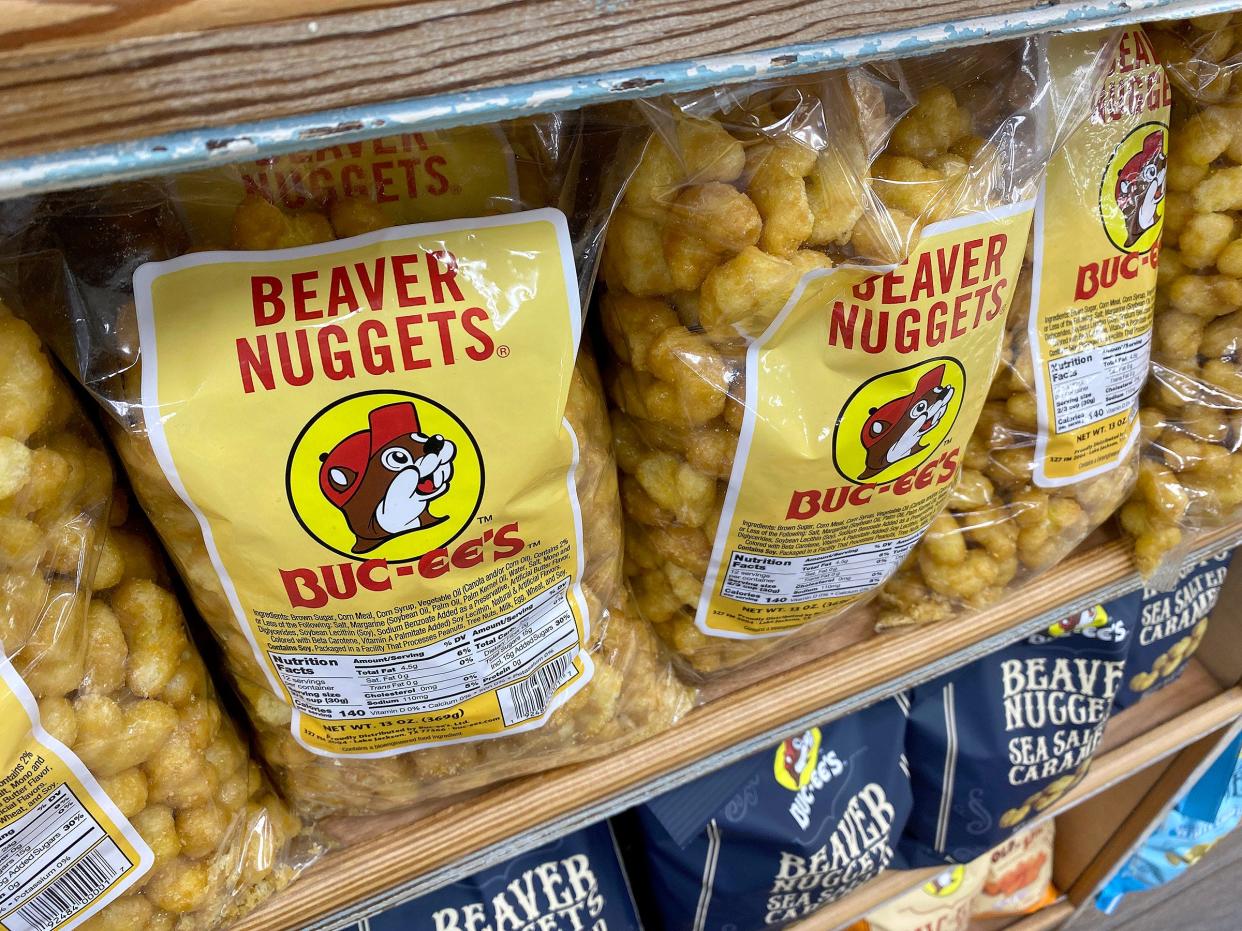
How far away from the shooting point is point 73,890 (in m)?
0.57

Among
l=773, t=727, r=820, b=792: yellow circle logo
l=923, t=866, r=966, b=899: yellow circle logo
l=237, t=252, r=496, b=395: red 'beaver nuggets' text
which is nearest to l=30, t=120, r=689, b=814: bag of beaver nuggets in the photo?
l=237, t=252, r=496, b=395: red 'beaver nuggets' text

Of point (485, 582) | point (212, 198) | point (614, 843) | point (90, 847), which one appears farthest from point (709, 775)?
point (212, 198)

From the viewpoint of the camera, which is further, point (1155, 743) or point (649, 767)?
point (1155, 743)

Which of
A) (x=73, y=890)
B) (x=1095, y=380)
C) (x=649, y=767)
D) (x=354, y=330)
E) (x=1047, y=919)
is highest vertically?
(x=354, y=330)

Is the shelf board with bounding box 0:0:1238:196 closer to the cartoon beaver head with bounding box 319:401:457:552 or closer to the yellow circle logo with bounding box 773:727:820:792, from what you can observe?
the cartoon beaver head with bounding box 319:401:457:552

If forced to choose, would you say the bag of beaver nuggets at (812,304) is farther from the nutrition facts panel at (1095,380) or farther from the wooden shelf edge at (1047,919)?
the wooden shelf edge at (1047,919)

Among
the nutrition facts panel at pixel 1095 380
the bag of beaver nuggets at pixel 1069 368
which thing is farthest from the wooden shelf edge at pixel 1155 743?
the nutrition facts panel at pixel 1095 380

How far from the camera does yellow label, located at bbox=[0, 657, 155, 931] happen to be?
0.50 meters

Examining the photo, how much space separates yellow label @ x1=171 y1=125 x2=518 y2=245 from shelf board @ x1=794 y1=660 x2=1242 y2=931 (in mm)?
1090

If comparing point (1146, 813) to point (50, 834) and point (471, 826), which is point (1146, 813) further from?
point (50, 834)

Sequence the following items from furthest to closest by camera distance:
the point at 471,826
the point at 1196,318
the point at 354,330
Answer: the point at 1196,318, the point at 471,826, the point at 354,330

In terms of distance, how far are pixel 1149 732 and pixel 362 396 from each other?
4.44 feet

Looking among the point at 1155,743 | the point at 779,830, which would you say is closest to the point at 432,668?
the point at 779,830

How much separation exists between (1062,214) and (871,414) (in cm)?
25
